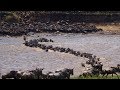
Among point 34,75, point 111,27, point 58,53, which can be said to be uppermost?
point 111,27

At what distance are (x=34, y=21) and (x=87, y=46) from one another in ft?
41.8

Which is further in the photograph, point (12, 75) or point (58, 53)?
point (58, 53)

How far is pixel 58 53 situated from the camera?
21.0 m

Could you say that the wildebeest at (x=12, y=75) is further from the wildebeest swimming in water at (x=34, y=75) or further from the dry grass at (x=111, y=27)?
the dry grass at (x=111, y=27)

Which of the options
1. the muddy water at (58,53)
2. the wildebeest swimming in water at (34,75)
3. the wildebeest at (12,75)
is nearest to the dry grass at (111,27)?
the muddy water at (58,53)

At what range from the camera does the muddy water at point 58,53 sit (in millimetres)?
16969

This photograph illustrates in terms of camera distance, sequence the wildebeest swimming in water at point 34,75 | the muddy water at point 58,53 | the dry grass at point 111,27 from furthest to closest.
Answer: the dry grass at point 111,27 < the muddy water at point 58,53 < the wildebeest swimming in water at point 34,75

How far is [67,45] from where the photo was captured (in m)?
24.4

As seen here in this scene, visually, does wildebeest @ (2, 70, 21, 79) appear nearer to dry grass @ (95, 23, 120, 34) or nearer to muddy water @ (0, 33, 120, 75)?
muddy water @ (0, 33, 120, 75)

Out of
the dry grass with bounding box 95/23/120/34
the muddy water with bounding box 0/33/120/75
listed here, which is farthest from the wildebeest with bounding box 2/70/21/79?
the dry grass with bounding box 95/23/120/34

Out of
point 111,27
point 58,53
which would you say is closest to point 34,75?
point 58,53

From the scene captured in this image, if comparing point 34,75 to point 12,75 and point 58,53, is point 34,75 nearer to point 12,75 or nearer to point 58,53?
point 12,75
